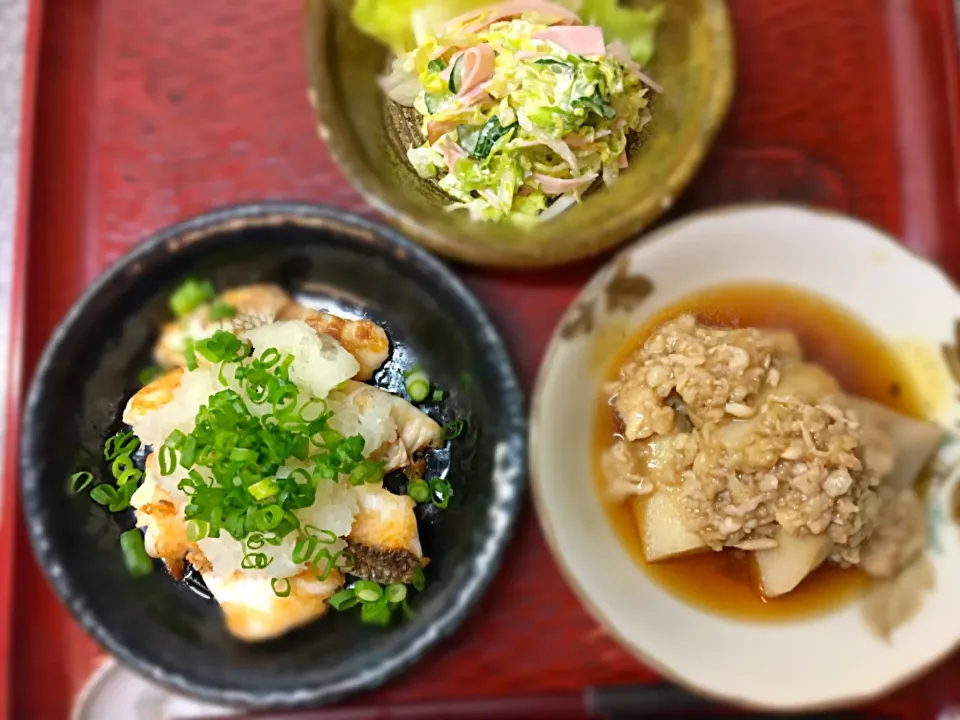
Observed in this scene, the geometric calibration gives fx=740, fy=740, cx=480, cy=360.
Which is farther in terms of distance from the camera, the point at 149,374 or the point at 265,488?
the point at 149,374

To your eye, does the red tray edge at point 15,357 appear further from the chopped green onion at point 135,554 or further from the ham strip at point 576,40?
the ham strip at point 576,40

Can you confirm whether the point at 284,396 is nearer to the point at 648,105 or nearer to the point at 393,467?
the point at 393,467

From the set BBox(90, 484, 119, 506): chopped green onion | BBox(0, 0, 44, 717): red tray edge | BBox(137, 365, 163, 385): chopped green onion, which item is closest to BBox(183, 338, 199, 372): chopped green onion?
BBox(137, 365, 163, 385): chopped green onion

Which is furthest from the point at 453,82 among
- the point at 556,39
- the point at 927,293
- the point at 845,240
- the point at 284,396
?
the point at 927,293

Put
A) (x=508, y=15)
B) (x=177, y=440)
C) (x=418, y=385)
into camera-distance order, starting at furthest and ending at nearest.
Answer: (x=418, y=385) < (x=508, y=15) < (x=177, y=440)

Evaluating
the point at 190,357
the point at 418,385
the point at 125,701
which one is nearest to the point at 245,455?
the point at 190,357

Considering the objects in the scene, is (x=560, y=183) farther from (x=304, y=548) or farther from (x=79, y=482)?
(x=79, y=482)
